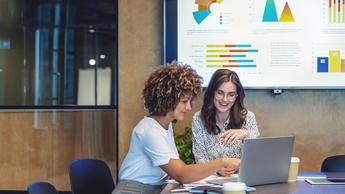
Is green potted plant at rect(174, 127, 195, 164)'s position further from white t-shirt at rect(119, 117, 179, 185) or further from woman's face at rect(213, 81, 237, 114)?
white t-shirt at rect(119, 117, 179, 185)

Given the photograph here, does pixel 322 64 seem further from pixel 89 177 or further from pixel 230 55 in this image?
pixel 89 177

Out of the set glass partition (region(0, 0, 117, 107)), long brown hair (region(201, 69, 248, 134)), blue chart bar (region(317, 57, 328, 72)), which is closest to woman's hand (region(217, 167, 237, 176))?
long brown hair (region(201, 69, 248, 134))

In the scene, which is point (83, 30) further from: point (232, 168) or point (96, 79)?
point (232, 168)

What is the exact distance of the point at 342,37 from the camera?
3.74 metres

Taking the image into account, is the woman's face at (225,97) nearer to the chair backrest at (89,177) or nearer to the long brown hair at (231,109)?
the long brown hair at (231,109)

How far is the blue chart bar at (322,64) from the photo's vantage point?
3.73 m

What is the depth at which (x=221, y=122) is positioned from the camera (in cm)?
296

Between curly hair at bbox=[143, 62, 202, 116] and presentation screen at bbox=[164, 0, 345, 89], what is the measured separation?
1.42 metres

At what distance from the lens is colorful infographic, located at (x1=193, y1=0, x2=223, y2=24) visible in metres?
3.80

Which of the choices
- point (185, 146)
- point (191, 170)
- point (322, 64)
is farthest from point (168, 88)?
point (322, 64)

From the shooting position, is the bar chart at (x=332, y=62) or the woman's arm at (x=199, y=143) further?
the bar chart at (x=332, y=62)

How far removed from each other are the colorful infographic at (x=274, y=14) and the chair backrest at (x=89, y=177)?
1.89 meters

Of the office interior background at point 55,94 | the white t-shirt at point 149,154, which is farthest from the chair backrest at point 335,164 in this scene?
the office interior background at point 55,94

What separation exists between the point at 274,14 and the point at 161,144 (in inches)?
75.9
